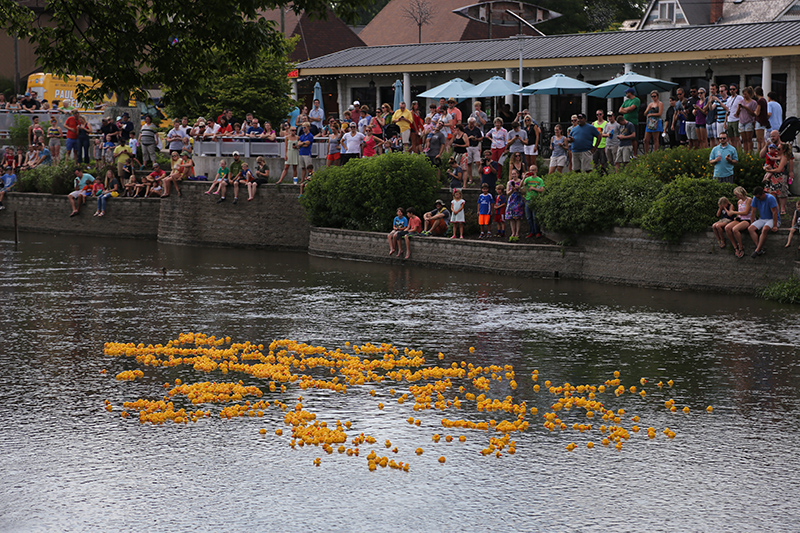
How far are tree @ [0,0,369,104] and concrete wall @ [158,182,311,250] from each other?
59.2ft

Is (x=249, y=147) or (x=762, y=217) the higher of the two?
(x=249, y=147)

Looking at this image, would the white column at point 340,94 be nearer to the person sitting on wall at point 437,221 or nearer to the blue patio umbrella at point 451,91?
the blue patio umbrella at point 451,91

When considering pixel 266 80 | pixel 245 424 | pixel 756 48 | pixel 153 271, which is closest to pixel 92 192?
pixel 266 80

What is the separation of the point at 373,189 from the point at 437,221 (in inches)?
79.9

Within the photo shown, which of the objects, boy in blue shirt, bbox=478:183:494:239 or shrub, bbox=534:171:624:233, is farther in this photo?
boy in blue shirt, bbox=478:183:494:239

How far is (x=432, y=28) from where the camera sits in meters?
56.1

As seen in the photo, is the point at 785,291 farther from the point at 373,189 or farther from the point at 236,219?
the point at 236,219

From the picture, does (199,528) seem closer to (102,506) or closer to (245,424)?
(102,506)

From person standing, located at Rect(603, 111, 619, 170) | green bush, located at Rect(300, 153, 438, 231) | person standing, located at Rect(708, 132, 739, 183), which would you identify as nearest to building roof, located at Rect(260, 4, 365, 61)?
green bush, located at Rect(300, 153, 438, 231)

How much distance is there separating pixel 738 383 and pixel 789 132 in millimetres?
11680

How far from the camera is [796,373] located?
40.3 ft

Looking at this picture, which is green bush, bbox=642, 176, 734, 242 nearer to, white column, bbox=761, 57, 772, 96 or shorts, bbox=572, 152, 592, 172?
shorts, bbox=572, 152, 592, 172

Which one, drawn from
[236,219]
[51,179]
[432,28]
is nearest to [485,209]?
[236,219]

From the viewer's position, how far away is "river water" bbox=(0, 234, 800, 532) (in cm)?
768
